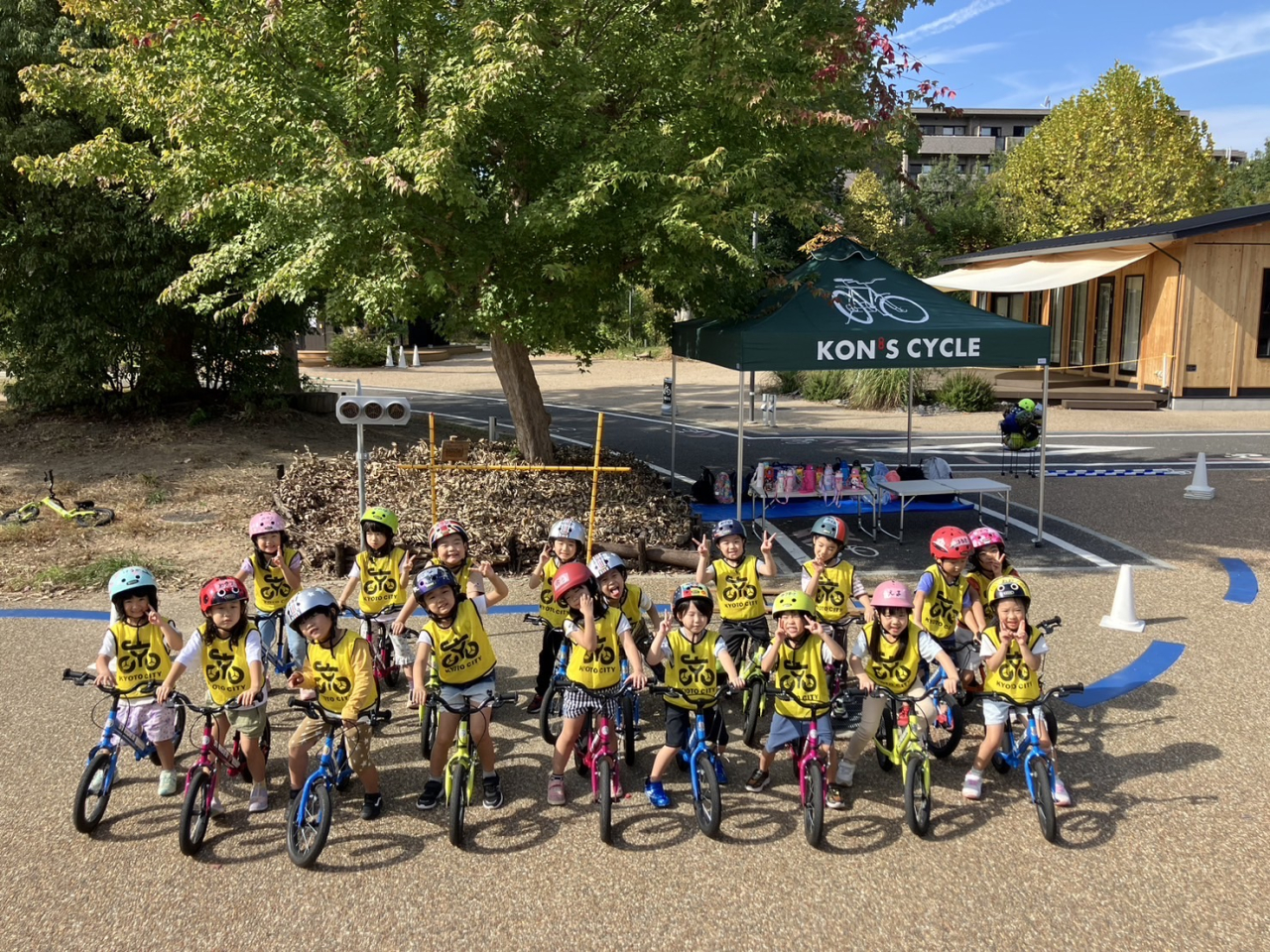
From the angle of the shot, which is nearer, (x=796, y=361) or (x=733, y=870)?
(x=733, y=870)

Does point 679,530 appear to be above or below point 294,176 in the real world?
below

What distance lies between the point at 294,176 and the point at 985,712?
8.57 meters

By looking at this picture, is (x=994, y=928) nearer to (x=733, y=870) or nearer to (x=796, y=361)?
(x=733, y=870)

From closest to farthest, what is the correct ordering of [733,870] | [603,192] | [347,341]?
1. [733,870]
2. [603,192]
3. [347,341]

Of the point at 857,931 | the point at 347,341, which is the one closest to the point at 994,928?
the point at 857,931

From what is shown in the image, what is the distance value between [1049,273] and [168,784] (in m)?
24.9

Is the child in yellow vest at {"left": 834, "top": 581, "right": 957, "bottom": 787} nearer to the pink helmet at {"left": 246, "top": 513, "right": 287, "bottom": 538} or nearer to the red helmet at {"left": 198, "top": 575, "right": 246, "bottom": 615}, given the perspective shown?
the red helmet at {"left": 198, "top": 575, "right": 246, "bottom": 615}

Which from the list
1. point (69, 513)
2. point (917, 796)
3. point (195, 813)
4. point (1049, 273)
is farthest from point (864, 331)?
point (1049, 273)

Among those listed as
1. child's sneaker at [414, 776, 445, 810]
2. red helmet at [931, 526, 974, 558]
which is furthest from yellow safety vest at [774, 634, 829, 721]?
child's sneaker at [414, 776, 445, 810]

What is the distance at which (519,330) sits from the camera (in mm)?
11047

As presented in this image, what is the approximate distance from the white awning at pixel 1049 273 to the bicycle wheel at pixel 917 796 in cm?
2049

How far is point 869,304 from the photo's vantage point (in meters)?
11.2

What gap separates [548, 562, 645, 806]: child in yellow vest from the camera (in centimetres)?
567

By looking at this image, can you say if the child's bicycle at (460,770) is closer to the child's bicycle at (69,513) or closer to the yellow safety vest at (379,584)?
the yellow safety vest at (379,584)
